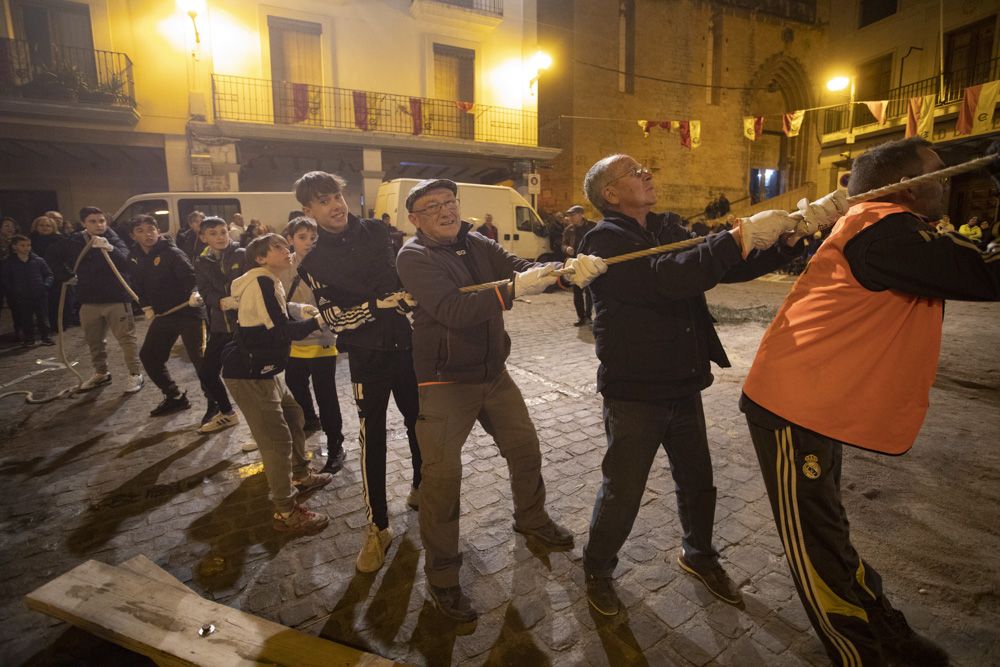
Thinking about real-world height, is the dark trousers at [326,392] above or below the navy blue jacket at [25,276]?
below

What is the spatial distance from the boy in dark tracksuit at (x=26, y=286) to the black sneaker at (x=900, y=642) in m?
11.8

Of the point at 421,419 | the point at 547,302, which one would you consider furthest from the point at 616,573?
the point at 547,302

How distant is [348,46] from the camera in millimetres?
16016

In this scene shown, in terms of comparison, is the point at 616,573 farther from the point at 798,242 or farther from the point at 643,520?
the point at 798,242

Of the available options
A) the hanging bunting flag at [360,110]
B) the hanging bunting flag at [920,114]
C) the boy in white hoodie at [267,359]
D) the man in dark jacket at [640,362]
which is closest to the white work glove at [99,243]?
the boy in white hoodie at [267,359]

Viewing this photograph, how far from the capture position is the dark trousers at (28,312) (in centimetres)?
895

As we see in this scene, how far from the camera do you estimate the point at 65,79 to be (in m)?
13.0

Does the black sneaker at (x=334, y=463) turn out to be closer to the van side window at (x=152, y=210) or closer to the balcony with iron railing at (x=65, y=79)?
the van side window at (x=152, y=210)

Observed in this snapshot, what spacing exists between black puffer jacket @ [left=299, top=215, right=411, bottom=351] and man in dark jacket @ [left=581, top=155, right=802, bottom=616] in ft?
4.20

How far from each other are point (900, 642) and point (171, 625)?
3110 millimetres

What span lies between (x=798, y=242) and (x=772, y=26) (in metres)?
30.9

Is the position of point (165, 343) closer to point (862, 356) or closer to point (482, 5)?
point (862, 356)

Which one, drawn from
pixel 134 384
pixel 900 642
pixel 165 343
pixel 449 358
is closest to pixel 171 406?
pixel 165 343

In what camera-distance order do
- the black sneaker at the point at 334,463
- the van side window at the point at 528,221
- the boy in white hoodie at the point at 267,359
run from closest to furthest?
the boy in white hoodie at the point at 267,359
the black sneaker at the point at 334,463
the van side window at the point at 528,221
